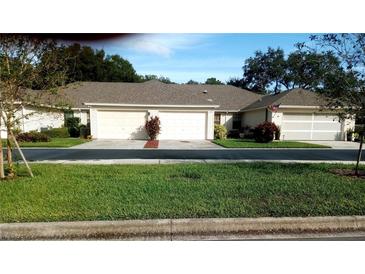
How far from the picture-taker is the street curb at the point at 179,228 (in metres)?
3.66

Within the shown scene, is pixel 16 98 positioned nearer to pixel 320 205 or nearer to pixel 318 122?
pixel 320 205

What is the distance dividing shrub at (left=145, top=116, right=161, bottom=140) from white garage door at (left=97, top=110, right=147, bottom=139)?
712 millimetres

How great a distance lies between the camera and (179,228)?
3805mm

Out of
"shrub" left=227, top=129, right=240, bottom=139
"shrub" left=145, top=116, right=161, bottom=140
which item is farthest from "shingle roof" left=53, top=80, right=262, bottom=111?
"shrub" left=227, top=129, right=240, bottom=139

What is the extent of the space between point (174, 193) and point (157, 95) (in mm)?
15754

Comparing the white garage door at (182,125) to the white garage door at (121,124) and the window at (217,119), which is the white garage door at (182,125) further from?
the window at (217,119)

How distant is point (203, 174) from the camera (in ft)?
22.9

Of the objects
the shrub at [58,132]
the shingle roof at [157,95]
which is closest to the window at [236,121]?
the shingle roof at [157,95]

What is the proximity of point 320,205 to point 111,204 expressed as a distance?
12.8 ft

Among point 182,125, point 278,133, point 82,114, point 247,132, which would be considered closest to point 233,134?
point 247,132

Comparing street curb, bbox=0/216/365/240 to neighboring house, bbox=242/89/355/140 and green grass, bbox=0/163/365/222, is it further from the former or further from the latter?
neighboring house, bbox=242/89/355/140

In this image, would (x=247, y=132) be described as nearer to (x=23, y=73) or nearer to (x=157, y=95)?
(x=157, y=95)

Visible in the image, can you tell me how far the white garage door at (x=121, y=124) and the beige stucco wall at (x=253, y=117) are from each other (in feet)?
30.3
